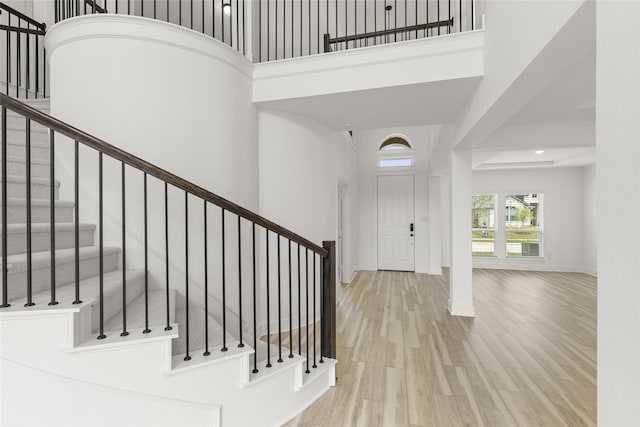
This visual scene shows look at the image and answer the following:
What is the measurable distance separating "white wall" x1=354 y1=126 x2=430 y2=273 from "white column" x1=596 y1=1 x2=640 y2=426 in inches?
229

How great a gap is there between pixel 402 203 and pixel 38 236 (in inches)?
240

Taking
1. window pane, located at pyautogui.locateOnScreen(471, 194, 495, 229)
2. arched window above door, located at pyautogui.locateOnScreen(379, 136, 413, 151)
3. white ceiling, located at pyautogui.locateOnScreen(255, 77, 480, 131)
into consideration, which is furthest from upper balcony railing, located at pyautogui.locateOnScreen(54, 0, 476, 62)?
A: window pane, located at pyautogui.locateOnScreen(471, 194, 495, 229)

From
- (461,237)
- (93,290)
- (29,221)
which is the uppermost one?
(29,221)

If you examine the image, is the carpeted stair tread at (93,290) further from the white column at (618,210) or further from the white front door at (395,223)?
the white front door at (395,223)

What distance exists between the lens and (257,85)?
3111mm

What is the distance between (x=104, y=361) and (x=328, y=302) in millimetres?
1391

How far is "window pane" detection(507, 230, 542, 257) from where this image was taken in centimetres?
705

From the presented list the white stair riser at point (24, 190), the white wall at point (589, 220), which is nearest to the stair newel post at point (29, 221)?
the white stair riser at point (24, 190)

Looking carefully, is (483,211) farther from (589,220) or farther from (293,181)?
(293,181)

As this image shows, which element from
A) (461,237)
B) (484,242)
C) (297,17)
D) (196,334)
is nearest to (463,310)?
(461,237)

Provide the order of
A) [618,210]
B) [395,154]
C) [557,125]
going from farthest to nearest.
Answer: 1. [395,154]
2. [557,125]
3. [618,210]

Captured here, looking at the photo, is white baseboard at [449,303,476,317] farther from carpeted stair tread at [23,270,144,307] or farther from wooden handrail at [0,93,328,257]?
carpeted stair tread at [23,270,144,307]

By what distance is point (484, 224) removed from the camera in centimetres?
737

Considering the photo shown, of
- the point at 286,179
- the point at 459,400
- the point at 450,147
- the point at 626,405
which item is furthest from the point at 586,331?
the point at 286,179
